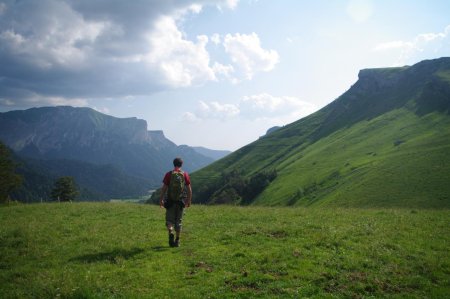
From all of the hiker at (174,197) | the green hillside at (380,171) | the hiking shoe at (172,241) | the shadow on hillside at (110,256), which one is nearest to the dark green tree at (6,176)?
the shadow on hillside at (110,256)

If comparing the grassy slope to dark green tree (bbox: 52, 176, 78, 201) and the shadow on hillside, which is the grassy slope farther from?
the shadow on hillside

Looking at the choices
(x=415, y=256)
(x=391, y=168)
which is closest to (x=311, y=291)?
(x=415, y=256)

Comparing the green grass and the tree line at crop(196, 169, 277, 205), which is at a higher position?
the green grass

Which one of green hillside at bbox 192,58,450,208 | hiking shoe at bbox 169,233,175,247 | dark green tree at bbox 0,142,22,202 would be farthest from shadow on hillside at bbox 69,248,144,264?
green hillside at bbox 192,58,450,208

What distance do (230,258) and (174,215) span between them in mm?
4075

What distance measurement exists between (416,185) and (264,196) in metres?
69.9

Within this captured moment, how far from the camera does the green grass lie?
11.6 m

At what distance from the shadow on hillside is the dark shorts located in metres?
2.00

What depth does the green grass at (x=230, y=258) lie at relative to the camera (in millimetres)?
11648

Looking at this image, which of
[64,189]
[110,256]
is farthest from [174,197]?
[64,189]

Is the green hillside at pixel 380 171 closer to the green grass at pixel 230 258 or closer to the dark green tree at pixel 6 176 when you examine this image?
the green grass at pixel 230 258

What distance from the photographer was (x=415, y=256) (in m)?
14.7

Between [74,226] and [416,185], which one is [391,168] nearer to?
[416,185]

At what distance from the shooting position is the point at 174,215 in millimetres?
17469
